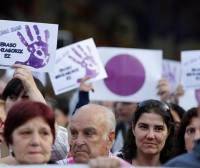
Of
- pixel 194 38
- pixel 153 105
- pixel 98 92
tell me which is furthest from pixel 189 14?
pixel 153 105

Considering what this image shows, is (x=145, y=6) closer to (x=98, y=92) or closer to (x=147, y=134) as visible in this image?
(x=98, y=92)

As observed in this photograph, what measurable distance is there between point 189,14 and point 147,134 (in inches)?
519

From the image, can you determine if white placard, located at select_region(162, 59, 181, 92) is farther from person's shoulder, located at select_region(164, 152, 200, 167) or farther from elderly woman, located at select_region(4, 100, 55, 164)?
person's shoulder, located at select_region(164, 152, 200, 167)

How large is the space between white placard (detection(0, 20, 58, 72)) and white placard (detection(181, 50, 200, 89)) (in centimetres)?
192

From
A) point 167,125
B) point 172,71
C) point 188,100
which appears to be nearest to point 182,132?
point 167,125

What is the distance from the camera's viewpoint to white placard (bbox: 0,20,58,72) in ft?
25.9

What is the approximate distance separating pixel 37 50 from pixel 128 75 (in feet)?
7.75

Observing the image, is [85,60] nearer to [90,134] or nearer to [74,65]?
[74,65]

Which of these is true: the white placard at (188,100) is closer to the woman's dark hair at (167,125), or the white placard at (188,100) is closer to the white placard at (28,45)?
the woman's dark hair at (167,125)

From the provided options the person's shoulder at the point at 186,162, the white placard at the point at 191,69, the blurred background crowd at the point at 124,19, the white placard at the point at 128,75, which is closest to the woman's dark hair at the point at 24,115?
the person's shoulder at the point at 186,162

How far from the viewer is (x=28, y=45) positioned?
26.3ft

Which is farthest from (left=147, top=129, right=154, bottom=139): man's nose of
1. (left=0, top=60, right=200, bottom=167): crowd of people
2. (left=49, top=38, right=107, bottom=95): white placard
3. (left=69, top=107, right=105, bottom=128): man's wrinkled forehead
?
(left=49, top=38, right=107, bottom=95): white placard

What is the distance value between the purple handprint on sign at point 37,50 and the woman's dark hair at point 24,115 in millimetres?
2066

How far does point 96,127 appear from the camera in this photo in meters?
7.17
